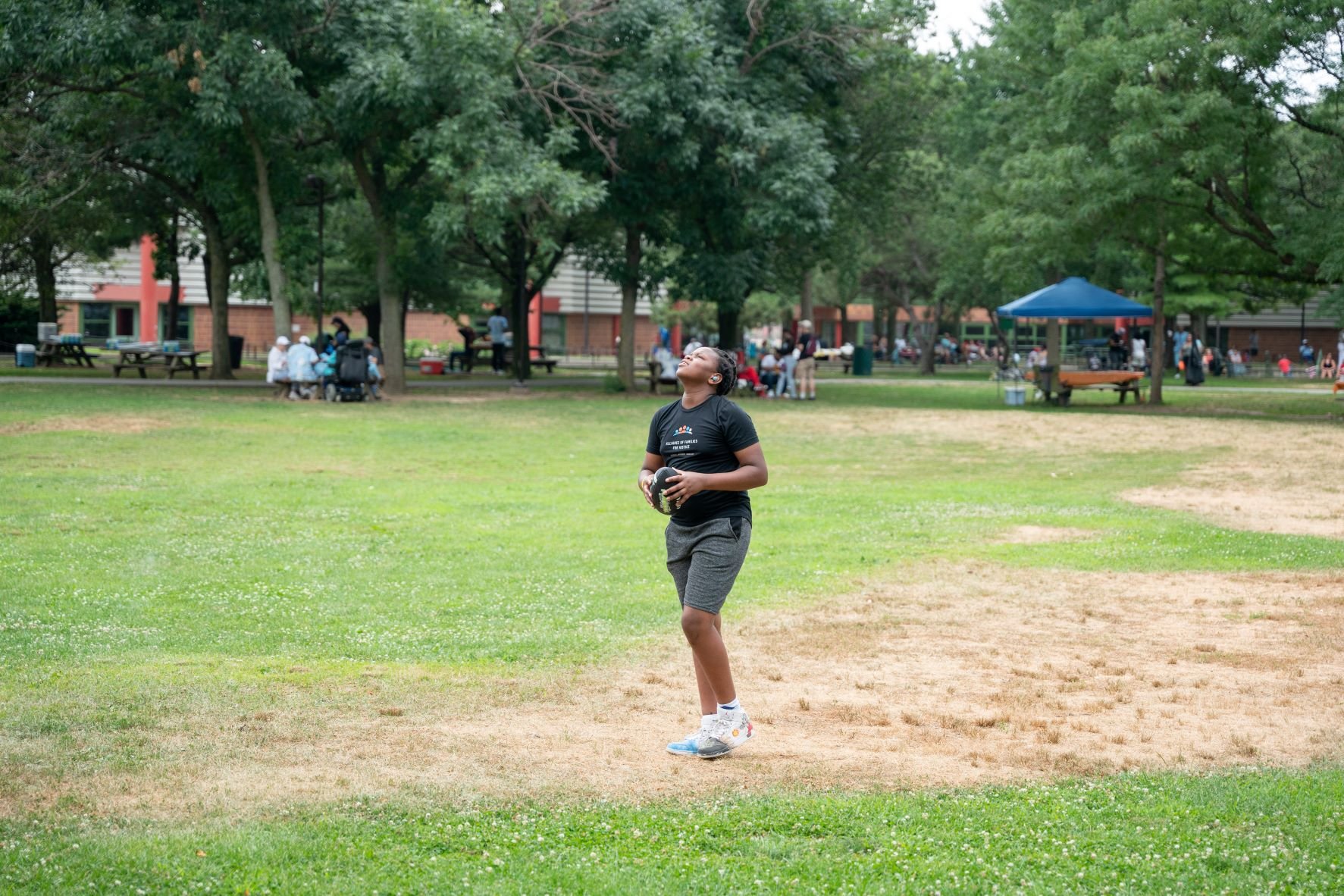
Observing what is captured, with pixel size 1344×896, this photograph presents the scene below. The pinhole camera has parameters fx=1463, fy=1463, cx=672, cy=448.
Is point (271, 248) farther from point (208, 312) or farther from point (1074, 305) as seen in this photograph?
point (208, 312)

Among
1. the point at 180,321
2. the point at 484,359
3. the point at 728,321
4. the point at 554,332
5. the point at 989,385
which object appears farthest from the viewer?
the point at 554,332

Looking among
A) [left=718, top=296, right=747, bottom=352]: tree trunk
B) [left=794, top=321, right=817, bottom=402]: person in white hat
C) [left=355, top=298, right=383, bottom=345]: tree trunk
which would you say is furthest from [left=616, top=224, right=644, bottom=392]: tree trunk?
[left=355, top=298, right=383, bottom=345]: tree trunk

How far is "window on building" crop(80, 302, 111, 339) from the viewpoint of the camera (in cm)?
6938

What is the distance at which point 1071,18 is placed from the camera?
31.5 metres

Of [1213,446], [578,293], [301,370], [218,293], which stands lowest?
[1213,446]

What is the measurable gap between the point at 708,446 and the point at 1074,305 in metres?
29.1

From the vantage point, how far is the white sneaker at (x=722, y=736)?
6.56m

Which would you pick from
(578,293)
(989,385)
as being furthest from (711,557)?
Result: (578,293)

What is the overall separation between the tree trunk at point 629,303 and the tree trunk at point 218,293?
9.89m

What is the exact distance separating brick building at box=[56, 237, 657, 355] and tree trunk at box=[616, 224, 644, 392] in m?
26.9

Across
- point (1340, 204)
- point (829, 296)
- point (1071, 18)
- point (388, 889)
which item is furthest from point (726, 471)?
point (829, 296)

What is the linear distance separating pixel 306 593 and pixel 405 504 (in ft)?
16.3

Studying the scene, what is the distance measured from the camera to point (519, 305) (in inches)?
1583

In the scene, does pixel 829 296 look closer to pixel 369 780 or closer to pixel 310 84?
pixel 310 84
